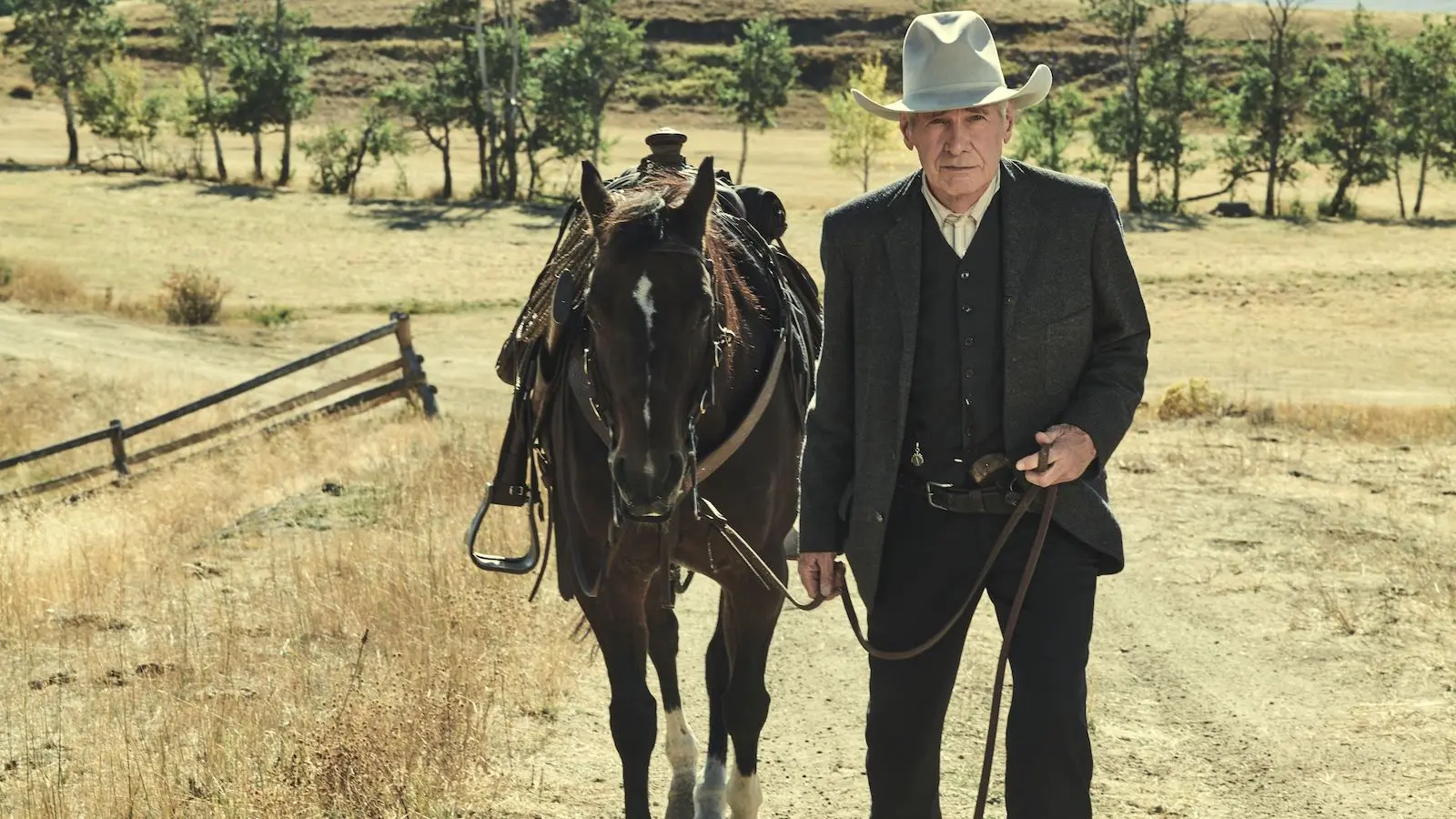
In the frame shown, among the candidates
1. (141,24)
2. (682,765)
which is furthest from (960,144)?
(141,24)

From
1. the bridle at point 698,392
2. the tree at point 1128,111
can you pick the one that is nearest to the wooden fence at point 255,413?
the bridle at point 698,392

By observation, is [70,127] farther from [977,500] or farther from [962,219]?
[977,500]

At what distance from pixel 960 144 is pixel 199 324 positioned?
26.9m

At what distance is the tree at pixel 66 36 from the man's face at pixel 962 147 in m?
67.4

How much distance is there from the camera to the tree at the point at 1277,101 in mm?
55031

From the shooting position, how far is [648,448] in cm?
390

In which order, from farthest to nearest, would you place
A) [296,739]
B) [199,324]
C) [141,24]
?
[141,24]
[199,324]
[296,739]

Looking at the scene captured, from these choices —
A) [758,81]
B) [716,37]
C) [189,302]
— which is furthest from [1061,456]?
[716,37]

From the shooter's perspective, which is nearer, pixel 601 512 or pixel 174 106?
pixel 601 512

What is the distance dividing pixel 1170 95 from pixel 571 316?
179 ft

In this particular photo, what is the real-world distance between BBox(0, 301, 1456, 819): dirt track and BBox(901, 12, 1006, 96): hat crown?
9.94 feet

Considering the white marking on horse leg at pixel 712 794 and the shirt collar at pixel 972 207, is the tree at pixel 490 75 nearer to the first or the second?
the white marking on horse leg at pixel 712 794

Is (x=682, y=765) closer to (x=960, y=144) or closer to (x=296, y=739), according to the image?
(x=296, y=739)

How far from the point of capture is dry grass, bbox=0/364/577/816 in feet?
Result: 16.9
